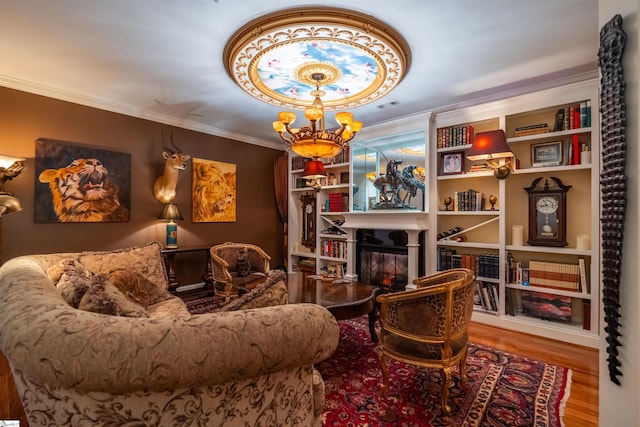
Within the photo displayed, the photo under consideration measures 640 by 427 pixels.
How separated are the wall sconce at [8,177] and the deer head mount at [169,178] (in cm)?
142

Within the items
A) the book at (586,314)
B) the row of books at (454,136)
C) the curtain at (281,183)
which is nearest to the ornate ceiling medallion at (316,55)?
the row of books at (454,136)

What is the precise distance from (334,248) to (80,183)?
3.51 metres

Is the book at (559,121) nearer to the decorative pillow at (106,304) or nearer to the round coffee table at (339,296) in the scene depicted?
the round coffee table at (339,296)

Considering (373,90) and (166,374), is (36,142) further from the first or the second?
(166,374)

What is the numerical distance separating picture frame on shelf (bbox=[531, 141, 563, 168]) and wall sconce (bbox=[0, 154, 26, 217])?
5.09 meters

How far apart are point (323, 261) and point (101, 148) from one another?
356 cm

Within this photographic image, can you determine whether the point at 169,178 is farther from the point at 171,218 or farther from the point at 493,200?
the point at 493,200

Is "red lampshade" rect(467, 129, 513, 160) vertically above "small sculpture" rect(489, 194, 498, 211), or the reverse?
"red lampshade" rect(467, 129, 513, 160)

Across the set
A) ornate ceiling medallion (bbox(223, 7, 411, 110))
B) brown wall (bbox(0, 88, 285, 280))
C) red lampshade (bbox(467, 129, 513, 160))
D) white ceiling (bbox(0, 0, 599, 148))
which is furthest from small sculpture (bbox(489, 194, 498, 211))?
brown wall (bbox(0, 88, 285, 280))

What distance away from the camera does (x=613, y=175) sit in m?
1.17

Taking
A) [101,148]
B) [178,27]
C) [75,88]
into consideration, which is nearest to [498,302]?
[178,27]

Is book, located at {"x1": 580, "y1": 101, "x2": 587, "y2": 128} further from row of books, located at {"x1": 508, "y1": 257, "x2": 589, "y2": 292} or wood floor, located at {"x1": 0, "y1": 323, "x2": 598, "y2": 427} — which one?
wood floor, located at {"x1": 0, "y1": 323, "x2": 598, "y2": 427}

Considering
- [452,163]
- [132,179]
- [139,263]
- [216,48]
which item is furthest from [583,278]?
[132,179]

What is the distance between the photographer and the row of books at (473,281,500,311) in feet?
11.3
